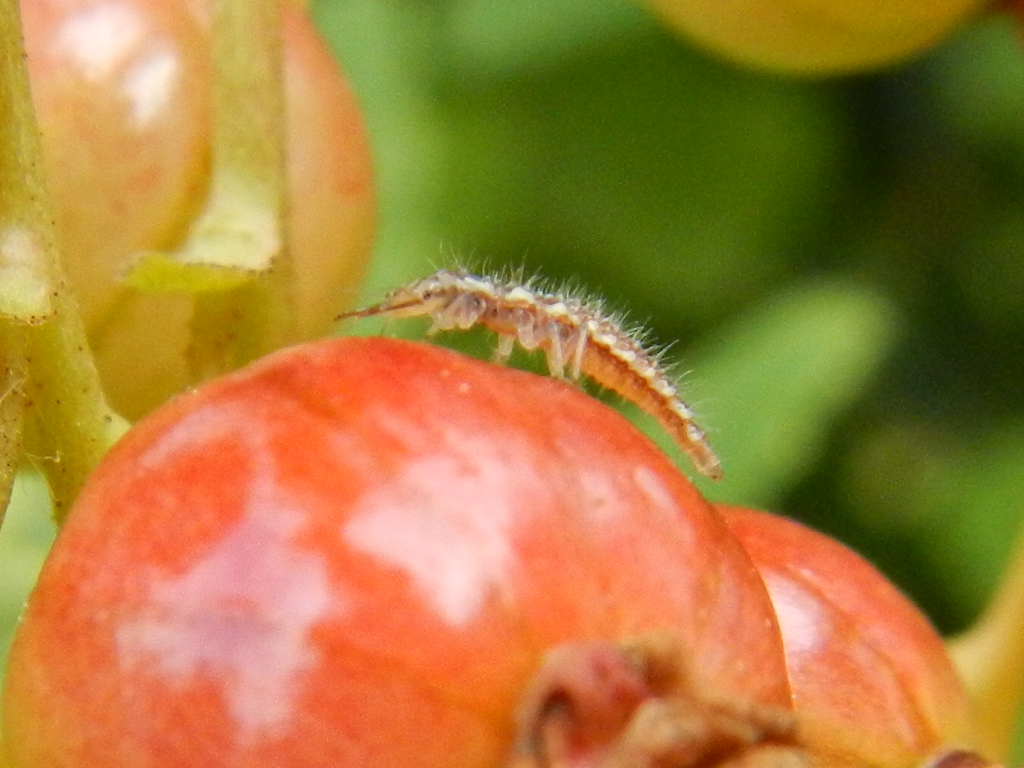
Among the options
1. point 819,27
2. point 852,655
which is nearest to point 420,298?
point 852,655

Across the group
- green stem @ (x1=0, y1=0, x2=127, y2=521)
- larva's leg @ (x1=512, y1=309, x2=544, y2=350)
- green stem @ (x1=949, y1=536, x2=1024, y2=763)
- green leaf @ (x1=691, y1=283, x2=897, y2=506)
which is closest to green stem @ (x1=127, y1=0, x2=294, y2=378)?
green stem @ (x1=0, y1=0, x2=127, y2=521)

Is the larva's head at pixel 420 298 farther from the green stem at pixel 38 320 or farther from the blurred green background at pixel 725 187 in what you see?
the blurred green background at pixel 725 187

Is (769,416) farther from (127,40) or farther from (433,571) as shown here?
(433,571)

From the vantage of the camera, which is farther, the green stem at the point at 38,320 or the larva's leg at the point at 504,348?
the larva's leg at the point at 504,348

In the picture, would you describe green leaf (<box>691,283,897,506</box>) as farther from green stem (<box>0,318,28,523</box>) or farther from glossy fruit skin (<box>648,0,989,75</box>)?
green stem (<box>0,318,28,523</box>)

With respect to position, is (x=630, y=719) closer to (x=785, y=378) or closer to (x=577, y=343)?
(x=577, y=343)

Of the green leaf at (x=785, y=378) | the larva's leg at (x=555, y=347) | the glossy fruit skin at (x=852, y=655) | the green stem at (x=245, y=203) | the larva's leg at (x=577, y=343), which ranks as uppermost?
the green stem at (x=245, y=203)

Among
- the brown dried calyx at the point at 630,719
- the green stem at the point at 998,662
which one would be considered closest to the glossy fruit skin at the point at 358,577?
the brown dried calyx at the point at 630,719
